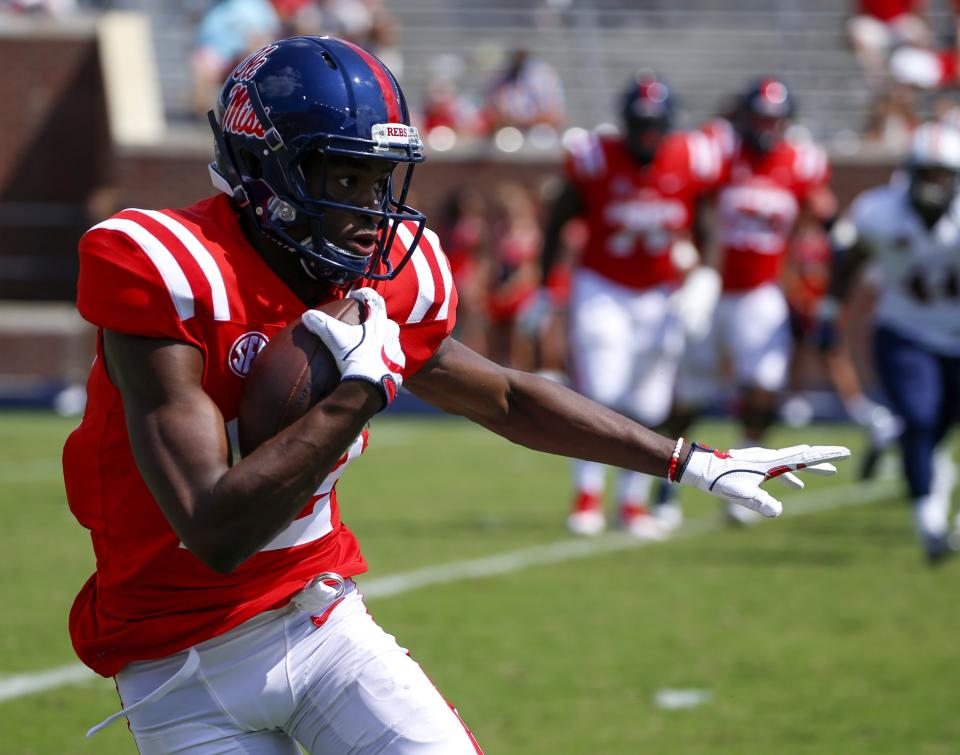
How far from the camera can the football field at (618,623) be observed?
4.44m

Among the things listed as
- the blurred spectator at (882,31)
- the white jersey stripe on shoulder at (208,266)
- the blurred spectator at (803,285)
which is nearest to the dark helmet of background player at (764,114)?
the blurred spectator at (803,285)

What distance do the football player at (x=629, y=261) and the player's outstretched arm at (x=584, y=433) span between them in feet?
16.1

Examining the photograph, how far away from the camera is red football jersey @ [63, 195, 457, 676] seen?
229cm

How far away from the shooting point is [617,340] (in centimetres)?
789

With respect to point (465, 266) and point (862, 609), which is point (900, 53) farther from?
point (862, 609)

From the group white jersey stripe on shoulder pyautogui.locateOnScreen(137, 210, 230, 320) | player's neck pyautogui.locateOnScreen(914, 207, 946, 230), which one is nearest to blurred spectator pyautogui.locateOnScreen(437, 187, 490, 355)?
player's neck pyautogui.locateOnScreen(914, 207, 946, 230)

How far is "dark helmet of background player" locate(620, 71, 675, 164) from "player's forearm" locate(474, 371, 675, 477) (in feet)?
16.9

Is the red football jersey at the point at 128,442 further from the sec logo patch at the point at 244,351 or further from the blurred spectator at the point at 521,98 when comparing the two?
the blurred spectator at the point at 521,98

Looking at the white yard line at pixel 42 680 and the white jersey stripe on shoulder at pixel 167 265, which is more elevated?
the white jersey stripe on shoulder at pixel 167 265

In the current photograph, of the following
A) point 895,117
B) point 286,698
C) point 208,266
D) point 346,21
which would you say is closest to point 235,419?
point 208,266

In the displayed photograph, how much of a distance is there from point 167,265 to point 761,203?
704 centimetres

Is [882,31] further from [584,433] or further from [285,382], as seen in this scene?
[285,382]

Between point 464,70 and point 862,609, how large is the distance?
1117cm

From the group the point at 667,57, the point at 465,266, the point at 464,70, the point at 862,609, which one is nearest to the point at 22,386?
the point at 465,266
